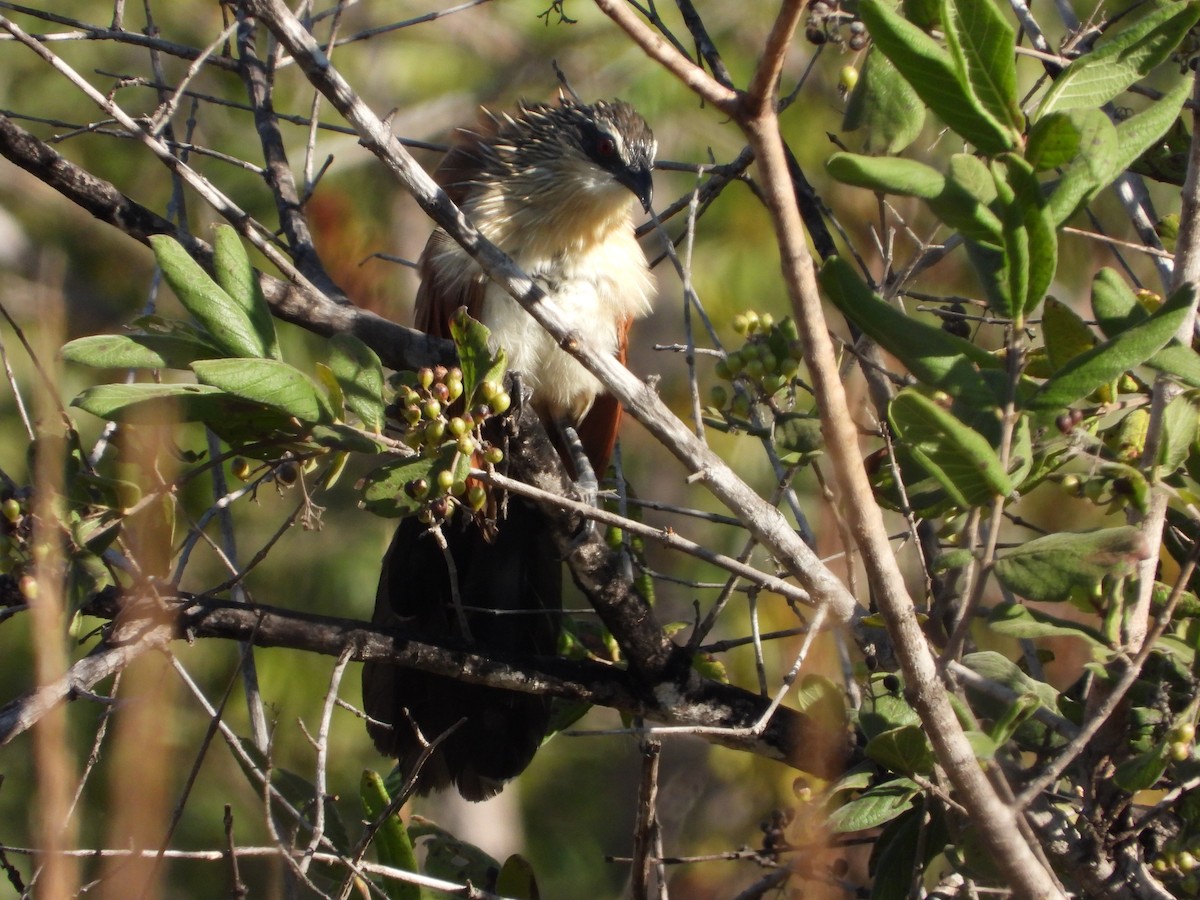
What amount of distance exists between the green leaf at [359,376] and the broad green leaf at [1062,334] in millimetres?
752

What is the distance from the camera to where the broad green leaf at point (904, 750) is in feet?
4.01

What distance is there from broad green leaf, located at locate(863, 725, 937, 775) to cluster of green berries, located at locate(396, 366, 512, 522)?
21.2 inches

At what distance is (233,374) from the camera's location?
1151 mm

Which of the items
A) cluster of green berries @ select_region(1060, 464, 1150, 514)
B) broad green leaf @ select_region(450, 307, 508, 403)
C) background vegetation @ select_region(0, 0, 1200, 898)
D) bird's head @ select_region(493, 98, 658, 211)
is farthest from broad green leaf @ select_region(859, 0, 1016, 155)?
bird's head @ select_region(493, 98, 658, 211)

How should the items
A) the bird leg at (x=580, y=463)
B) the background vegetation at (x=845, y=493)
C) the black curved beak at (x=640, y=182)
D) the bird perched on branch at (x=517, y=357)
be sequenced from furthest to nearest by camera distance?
the black curved beak at (x=640, y=182) → the bird leg at (x=580, y=463) → the bird perched on branch at (x=517, y=357) → the background vegetation at (x=845, y=493)

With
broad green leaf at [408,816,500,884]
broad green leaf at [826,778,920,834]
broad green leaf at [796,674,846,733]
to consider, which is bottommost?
broad green leaf at [408,816,500,884]

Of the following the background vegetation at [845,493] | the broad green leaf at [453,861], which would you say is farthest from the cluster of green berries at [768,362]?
the broad green leaf at [453,861]

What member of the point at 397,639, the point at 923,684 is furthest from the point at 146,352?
the point at 923,684

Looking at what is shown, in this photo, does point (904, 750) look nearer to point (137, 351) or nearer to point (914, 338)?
point (914, 338)

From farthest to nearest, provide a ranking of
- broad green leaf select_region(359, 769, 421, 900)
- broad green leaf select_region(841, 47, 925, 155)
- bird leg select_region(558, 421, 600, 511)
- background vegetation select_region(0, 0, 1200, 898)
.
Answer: bird leg select_region(558, 421, 600, 511) < broad green leaf select_region(359, 769, 421, 900) < broad green leaf select_region(841, 47, 925, 155) < background vegetation select_region(0, 0, 1200, 898)

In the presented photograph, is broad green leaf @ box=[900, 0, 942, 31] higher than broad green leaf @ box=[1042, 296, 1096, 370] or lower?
higher

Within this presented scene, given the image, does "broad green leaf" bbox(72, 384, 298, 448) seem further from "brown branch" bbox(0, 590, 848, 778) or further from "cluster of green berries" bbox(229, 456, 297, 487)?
"brown branch" bbox(0, 590, 848, 778)

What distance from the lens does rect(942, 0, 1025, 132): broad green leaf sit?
990 millimetres

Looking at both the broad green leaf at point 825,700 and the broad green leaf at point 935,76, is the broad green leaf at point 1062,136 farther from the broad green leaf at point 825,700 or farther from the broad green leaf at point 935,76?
the broad green leaf at point 825,700
